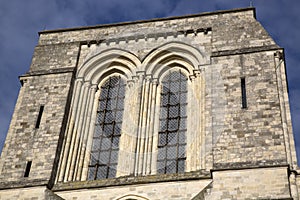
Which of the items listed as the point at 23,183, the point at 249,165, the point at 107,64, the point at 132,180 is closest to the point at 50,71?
the point at 107,64

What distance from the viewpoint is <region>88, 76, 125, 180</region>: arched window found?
1619cm

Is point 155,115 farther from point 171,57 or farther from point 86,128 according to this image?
point 171,57

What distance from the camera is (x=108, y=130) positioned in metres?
17.1

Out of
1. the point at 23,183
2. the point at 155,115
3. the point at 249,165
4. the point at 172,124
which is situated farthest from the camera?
the point at 155,115

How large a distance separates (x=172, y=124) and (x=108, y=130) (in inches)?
63.1

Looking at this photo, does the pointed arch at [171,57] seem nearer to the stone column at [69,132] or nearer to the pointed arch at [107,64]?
the pointed arch at [107,64]

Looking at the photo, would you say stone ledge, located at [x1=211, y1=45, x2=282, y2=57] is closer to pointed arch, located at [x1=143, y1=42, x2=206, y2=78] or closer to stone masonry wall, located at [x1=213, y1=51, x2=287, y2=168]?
stone masonry wall, located at [x1=213, y1=51, x2=287, y2=168]

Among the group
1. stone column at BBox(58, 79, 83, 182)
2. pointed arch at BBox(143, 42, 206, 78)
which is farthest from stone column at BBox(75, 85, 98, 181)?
pointed arch at BBox(143, 42, 206, 78)

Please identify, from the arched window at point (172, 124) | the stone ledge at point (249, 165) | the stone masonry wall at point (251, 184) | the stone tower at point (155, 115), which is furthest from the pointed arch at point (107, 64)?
the stone masonry wall at point (251, 184)

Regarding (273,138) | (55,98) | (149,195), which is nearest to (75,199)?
(149,195)

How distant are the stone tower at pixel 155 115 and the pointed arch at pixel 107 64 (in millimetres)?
27

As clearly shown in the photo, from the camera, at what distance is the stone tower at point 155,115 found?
Answer: 48.1 feet

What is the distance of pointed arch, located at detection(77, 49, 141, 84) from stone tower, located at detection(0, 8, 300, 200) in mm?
27

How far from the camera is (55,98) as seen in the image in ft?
57.0
